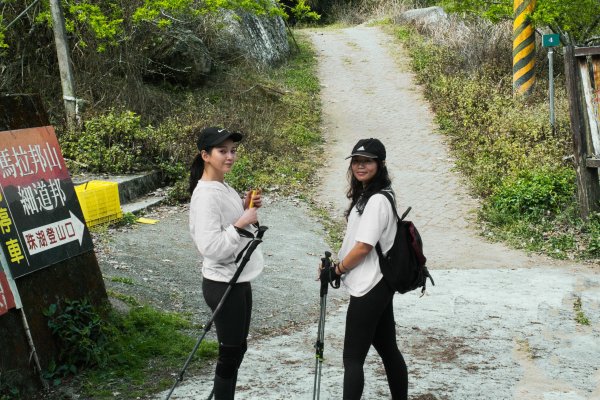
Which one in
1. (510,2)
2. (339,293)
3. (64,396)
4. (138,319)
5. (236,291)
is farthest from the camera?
(510,2)

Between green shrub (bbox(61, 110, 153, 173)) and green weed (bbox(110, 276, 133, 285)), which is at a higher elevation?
green shrub (bbox(61, 110, 153, 173))

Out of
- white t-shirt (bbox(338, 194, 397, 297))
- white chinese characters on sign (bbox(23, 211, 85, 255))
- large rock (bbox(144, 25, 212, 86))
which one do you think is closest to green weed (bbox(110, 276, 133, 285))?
white chinese characters on sign (bbox(23, 211, 85, 255))

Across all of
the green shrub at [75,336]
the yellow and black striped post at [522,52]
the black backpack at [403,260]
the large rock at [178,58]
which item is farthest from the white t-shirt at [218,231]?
the yellow and black striped post at [522,52]

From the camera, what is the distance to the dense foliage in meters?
16.0

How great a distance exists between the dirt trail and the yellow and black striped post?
401 centimetres

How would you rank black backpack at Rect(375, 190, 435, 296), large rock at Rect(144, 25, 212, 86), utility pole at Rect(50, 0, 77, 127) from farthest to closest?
large rock at Rect(144, 25, 212, 86) → utility pole at Rect(50, 0, 77, 127) → black backpack at Rect(375, 190, 435, 296)

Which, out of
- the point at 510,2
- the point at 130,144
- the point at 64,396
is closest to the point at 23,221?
the point at 64,396

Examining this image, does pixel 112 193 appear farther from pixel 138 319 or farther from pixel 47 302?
pixel 47 302

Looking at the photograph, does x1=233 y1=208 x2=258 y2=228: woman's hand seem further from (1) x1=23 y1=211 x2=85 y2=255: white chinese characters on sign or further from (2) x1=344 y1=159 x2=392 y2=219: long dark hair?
(1) x1=23 y1=211 x2=85 y2=255: white chinese characters on sign

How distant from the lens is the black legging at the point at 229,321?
4.24 metres

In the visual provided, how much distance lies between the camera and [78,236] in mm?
5828

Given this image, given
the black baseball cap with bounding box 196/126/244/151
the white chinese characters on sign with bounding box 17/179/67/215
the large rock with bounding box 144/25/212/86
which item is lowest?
the white chinese characters on sign with bounding box 17/179/67/215

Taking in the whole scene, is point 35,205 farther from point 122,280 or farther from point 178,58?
point 178,58

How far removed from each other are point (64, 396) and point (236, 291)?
1814 millimetres
